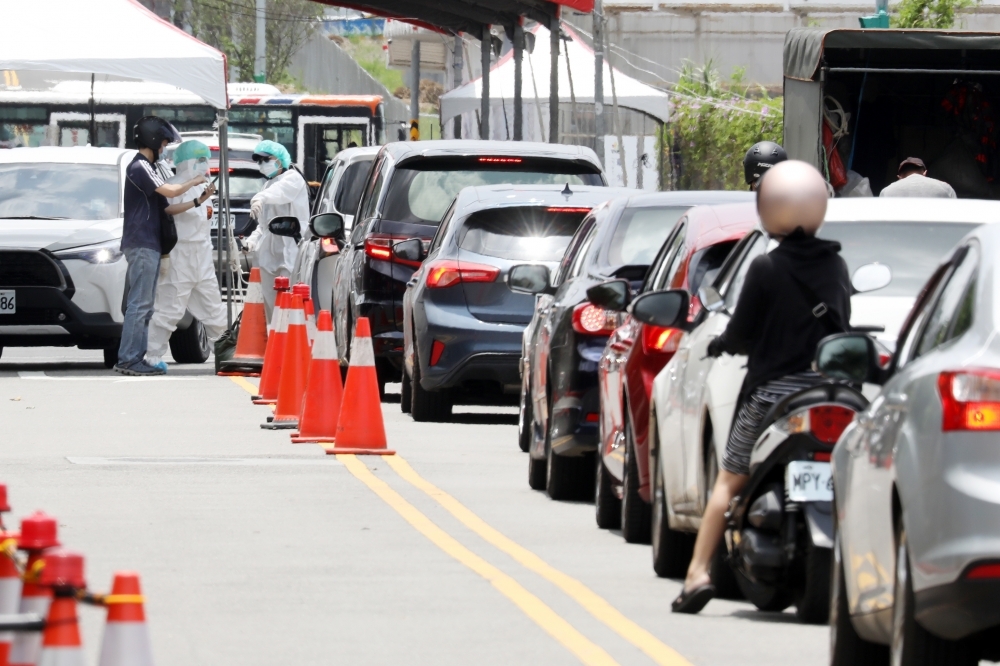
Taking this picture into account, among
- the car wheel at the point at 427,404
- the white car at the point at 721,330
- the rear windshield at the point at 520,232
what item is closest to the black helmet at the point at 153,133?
the car wheel at the point at 427,404

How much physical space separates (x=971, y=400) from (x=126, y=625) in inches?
86.2

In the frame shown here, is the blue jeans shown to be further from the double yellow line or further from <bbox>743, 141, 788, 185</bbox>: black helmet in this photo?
the double yellow line

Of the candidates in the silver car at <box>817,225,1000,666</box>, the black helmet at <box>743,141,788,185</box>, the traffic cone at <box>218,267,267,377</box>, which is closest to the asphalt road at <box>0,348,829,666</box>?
the silver car at <box>817,225,1000,666</box>

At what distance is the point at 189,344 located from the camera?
21922 millimetres

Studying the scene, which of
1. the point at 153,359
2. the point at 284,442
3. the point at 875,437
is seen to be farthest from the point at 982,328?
the point at 153,359

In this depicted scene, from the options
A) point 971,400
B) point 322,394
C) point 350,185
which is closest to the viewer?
point 971,400

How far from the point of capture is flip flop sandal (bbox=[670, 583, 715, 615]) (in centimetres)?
754

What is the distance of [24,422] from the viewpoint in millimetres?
15461

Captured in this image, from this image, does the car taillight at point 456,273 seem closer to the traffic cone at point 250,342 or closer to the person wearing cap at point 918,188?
the person wearing cap at point 918,188

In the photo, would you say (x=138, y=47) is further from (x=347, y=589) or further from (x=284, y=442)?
(x=347, y=589)

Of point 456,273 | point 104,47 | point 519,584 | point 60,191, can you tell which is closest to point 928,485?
point 519,584

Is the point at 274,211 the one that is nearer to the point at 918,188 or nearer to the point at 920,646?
the point at 918,188

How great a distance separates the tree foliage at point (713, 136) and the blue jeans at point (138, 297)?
914 inches

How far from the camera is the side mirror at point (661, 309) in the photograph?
8430 millimetres
